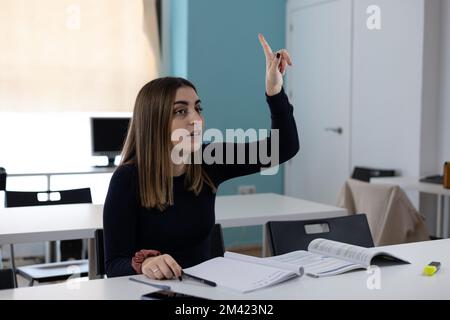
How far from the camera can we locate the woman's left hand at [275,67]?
1858 millimetres

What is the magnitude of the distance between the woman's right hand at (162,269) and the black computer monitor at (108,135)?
3.55 metres

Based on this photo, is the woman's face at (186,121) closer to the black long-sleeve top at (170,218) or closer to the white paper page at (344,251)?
the black long-sleeve top at (170,218)

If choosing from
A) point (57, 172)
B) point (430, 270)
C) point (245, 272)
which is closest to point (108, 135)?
point (57, 172)

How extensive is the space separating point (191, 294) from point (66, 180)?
3966mm

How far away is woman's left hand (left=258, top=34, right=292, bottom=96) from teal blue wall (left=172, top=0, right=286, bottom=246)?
342cm

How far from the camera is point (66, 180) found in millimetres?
5160

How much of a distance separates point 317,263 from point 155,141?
61cm

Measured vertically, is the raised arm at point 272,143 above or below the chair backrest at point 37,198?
above

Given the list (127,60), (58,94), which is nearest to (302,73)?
(127,60)

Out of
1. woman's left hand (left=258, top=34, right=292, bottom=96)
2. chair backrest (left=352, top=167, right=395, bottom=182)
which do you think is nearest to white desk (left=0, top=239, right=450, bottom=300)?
woman's left hand (left=258, top=34, right=292, bottom=96)

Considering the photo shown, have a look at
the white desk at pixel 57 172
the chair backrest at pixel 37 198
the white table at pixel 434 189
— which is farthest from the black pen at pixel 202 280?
the white desk at pixel 57 172

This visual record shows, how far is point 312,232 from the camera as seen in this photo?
6.91 ft

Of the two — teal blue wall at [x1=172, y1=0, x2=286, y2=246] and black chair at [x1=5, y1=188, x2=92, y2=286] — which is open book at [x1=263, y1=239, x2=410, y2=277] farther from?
teal blue wall at [x1=172, y1=0, x2=286, y2=246]

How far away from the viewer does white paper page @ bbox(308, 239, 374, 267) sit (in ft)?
5.47
